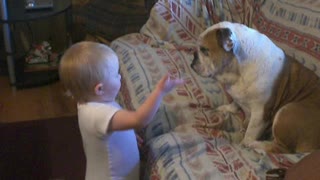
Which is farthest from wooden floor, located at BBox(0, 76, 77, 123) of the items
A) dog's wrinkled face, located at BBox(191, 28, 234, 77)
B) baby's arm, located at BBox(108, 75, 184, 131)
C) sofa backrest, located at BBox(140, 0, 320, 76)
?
baby's arm, located at BBox(108, 75, 184, 131)

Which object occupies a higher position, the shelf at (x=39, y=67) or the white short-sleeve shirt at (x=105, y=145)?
the white short-sleeve shirt at (x=105, y=145)

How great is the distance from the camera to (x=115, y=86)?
1.53 meters

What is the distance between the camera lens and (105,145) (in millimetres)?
1566

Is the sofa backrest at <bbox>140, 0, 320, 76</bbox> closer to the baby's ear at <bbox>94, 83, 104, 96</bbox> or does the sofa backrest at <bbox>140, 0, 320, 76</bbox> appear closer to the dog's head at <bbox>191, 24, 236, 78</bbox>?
the dog's head at <bbox>191, 24, 236, 78</bbox>

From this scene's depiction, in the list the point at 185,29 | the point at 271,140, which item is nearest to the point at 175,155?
the point at 271,140

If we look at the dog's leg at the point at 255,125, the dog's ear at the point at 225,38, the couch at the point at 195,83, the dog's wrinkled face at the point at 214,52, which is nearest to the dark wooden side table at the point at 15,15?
the couch at the point at 195,83

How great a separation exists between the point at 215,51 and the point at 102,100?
22.3 inches

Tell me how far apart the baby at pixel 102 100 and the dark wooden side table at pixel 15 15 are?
1662 mm

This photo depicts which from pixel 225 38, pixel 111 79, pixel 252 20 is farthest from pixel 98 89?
pixel 252 20

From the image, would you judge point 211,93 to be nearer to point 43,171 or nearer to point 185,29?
point 185,29

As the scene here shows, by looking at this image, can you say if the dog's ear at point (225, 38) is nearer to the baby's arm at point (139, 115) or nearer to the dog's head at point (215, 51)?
the dog's head at point (215, 51)

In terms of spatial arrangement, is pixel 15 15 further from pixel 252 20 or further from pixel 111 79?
pixel 111 79

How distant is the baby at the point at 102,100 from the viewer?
1.46 metres

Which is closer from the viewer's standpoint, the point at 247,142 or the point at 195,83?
the point at 247,142
